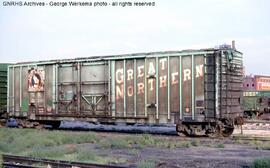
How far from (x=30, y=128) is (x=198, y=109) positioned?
379 inches

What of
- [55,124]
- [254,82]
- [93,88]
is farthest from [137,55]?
[254,82]

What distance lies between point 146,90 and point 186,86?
6.17ft

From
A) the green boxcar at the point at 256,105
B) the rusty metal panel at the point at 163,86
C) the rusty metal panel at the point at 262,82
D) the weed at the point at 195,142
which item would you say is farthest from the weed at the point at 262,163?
the rusty metal panel at the point at 262,82

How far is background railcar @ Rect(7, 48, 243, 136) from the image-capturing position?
55.1ft

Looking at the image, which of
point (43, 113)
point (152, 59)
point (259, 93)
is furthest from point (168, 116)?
point (259, 93)

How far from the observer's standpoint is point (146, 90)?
18094 mm

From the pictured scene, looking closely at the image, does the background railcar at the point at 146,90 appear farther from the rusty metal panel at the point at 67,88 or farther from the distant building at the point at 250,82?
the distant building at the point at 250,82

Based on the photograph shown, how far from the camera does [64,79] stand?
20.8m

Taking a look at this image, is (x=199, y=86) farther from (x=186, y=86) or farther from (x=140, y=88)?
(x=140, y=88)

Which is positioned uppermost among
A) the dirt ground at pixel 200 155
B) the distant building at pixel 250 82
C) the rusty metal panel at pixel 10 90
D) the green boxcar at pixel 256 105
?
the distant building at pixel 250 82

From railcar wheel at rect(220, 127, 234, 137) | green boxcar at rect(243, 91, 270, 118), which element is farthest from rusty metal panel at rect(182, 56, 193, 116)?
green boxcar at rect(243, 91, 270, 118)

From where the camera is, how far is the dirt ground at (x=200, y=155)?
10.3 meters

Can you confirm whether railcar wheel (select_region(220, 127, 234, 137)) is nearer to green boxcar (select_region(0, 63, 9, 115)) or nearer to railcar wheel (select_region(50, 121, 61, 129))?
railcar wheel (select_region(50, 121, 61, 129))

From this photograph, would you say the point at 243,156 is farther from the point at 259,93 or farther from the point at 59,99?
the point at 259,93
